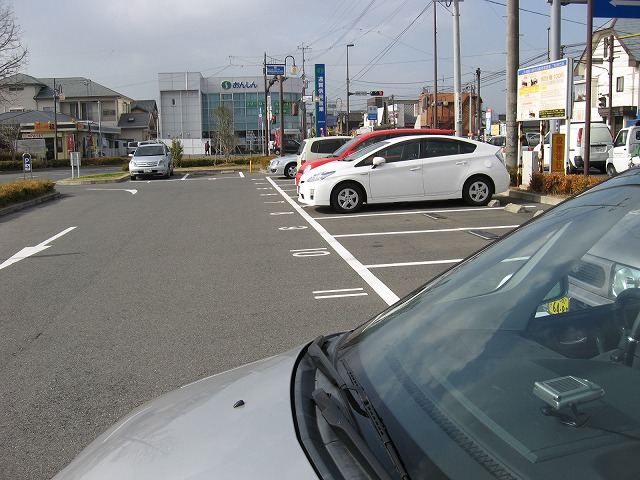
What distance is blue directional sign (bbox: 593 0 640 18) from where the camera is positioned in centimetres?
1171

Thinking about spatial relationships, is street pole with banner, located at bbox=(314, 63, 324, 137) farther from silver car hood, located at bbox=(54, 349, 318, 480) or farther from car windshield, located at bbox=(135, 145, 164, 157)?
silver car hood, located at bbox=(54, 349, 318, 480)

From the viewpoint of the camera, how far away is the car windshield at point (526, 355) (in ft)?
4.71

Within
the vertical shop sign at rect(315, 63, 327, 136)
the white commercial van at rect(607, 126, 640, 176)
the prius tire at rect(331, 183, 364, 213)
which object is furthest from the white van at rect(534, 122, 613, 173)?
the vertical shop sign at rect(315, 63, 327, 136)

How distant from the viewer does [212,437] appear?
179cm

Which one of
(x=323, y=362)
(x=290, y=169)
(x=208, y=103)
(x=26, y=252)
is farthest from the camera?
(x=208, y=103)

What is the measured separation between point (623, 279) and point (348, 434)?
3.43ft

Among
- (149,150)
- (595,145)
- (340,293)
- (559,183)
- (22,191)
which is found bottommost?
(340,293)

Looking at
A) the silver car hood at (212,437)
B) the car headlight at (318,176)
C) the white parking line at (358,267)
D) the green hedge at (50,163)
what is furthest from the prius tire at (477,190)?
the green hedge at (50,163)

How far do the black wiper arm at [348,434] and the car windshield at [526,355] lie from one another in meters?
0.08

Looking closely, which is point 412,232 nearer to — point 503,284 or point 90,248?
point 90,248

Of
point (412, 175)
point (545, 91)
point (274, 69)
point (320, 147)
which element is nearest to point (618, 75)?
point (274, 69)

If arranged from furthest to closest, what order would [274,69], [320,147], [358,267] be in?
[274,69] < [320,147] < [358,267]

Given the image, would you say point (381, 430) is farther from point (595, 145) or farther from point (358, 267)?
point (595, 145)

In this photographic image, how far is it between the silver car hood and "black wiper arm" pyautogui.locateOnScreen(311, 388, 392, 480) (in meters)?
0.10
